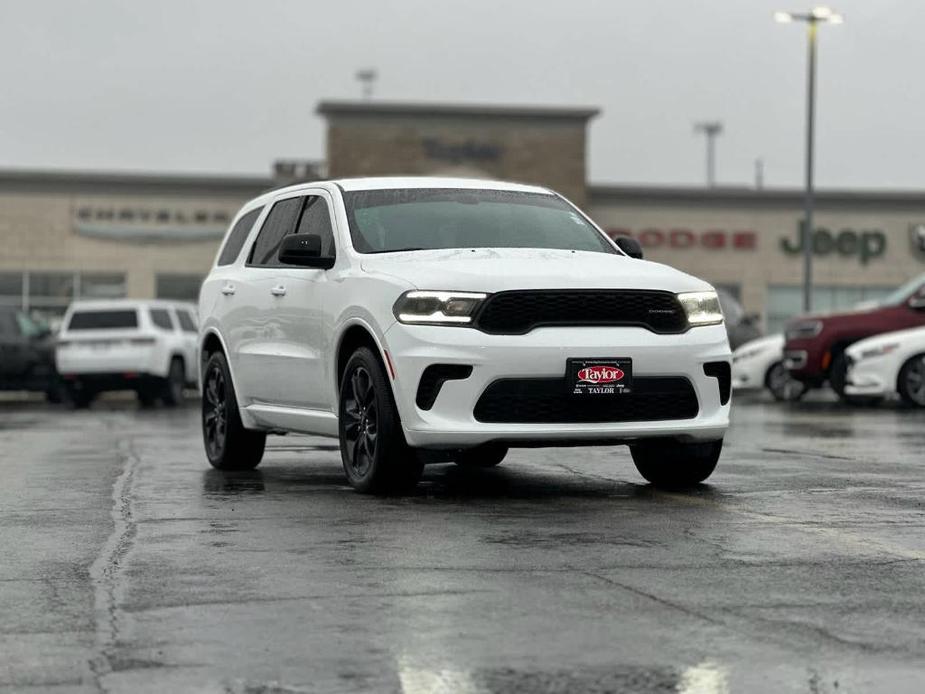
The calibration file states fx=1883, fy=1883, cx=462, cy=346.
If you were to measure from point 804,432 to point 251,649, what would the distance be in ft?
39.6

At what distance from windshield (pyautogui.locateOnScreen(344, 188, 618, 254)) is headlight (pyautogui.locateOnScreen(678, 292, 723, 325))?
1142mm

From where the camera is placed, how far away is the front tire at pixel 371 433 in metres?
9.89

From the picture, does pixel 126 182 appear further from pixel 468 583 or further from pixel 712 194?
pixel 468 583

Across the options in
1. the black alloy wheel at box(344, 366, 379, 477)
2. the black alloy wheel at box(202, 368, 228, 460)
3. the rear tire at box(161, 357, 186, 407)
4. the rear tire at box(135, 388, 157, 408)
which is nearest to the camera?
the black alloy wheel at box(344, 366, 379, 477)

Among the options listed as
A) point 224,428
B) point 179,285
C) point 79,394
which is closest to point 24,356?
point 79,394

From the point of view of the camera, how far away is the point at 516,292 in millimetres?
9688

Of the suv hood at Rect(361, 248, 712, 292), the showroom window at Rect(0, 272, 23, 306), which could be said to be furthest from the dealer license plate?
the showroom window at Rect(0, 272, 23, 306)

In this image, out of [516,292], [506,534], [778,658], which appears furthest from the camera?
[516,292]

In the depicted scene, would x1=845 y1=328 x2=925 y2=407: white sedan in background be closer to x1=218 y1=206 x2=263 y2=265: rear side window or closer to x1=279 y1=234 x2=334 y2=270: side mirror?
x1=218 y1=206 x2=263 y2=265: rear side window

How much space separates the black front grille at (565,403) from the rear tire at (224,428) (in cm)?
313

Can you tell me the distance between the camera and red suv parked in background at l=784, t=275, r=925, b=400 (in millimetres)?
Result: 24361

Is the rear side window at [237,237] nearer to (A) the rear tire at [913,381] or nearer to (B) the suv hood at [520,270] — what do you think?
(B) the suv hood at [520,270]

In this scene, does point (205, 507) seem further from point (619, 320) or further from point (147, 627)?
point (147, 627)

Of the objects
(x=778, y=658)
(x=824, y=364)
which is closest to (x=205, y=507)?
(x=778, y=658)
